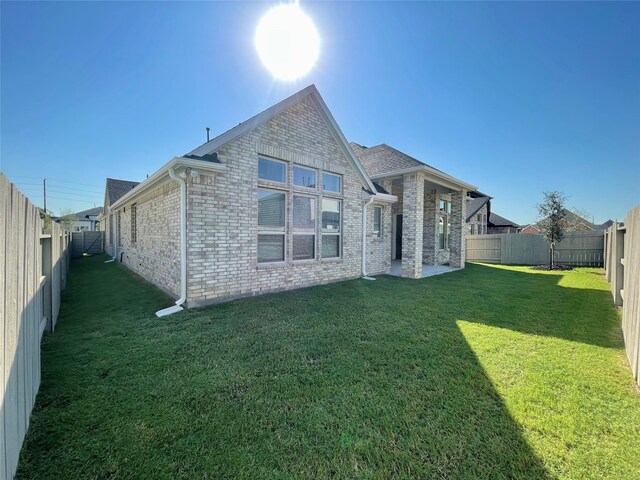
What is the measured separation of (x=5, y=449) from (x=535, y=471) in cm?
364

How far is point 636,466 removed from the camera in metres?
2.04

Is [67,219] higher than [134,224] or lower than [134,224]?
higher

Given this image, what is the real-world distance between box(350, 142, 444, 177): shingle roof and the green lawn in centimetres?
666

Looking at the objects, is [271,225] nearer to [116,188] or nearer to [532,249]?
[532,249]

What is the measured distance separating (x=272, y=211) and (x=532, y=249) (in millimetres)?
16943

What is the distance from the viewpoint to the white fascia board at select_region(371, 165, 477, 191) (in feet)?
31.7

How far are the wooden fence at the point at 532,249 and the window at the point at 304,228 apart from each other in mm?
14642

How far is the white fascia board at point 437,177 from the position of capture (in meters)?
9.68

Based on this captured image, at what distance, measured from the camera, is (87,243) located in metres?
21.3

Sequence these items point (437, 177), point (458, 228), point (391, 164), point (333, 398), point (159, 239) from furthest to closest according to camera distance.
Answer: point (458, 228)
point (391, 164)
point (437, 177)
point (159, 239)
point (333, 398)

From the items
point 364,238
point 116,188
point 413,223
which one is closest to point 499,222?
point 413,223

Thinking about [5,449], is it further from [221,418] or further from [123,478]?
[221,418]

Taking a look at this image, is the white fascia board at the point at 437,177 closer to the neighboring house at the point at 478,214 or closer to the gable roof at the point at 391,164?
the gable roof at the point at 391,164

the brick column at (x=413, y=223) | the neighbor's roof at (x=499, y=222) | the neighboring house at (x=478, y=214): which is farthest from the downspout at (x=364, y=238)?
the neighbor's roof at (x=499, y=222)
